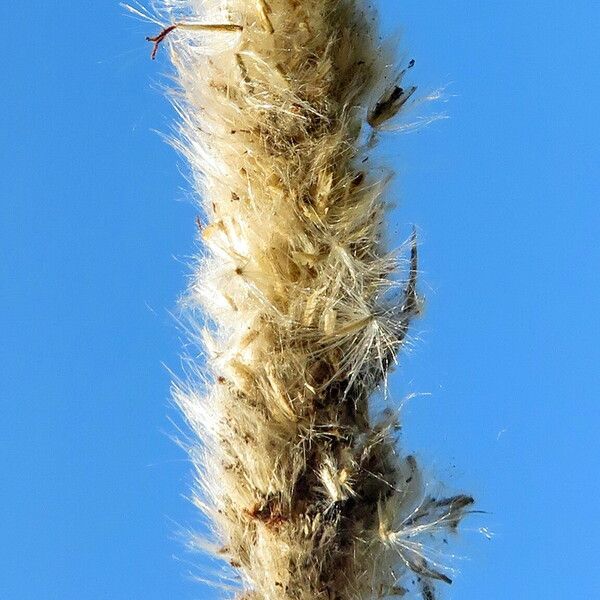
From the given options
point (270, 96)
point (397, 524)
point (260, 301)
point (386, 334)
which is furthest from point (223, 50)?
point (397, 524)

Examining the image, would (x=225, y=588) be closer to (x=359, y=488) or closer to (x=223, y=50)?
(x=359, y=488)

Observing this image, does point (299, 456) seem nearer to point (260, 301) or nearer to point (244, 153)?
point (260, 301)

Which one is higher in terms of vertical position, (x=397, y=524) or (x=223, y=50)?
(x=223, y=50)

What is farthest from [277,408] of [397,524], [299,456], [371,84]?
[371,84]

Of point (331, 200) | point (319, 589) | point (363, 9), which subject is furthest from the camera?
point (363, 9)

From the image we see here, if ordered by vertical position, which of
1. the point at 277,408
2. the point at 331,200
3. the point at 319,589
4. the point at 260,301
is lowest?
the point at 319,589

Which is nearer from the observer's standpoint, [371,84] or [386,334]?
[386,334]

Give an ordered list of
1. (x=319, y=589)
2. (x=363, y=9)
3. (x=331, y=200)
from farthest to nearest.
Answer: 1. (x=363, y=9)
2. (x=331, y=200)
3. (x=319, y=589)
